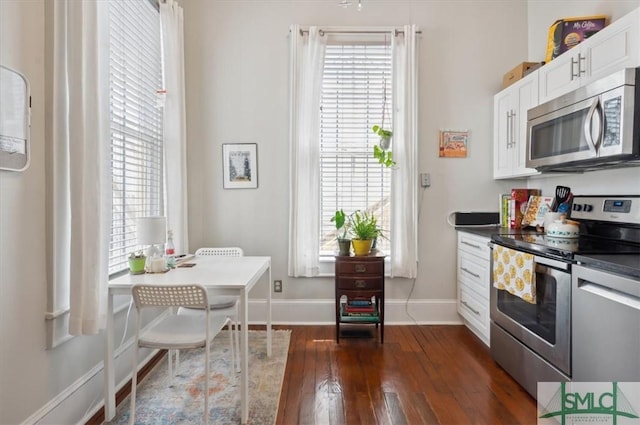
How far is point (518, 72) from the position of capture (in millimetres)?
2613

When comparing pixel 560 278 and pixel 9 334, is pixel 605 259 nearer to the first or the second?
pixel 560 278

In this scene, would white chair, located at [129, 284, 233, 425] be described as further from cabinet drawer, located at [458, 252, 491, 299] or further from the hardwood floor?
cabinet drawer, located at [458, 252, 491, 299]

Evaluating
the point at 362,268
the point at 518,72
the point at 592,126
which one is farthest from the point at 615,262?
the point at 518,72

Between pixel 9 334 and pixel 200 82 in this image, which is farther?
pixel 200 82

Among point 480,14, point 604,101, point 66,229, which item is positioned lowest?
point 66,229

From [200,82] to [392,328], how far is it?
2981 millimetres

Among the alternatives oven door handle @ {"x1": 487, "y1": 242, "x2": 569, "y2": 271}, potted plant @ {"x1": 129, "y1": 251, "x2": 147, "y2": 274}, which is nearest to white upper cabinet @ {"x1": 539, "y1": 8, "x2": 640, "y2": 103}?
oven door handle @ {"x1": 487, "y1": 242, "x2": 569, "y2": 271}

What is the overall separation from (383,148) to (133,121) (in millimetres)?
2060

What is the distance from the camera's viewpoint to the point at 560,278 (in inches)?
63.2

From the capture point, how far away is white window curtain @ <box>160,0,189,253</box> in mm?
2564

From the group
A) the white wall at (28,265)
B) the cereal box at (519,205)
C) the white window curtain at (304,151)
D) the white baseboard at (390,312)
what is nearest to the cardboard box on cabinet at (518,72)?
the cereal box at (519,205)

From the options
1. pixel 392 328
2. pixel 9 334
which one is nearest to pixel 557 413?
pixel 392 328

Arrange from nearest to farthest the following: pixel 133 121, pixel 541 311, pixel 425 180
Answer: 1. pixel 541 311
2. pixel 133 121
3. pixel 425 180

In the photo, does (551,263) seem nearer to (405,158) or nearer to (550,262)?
(550,262)
